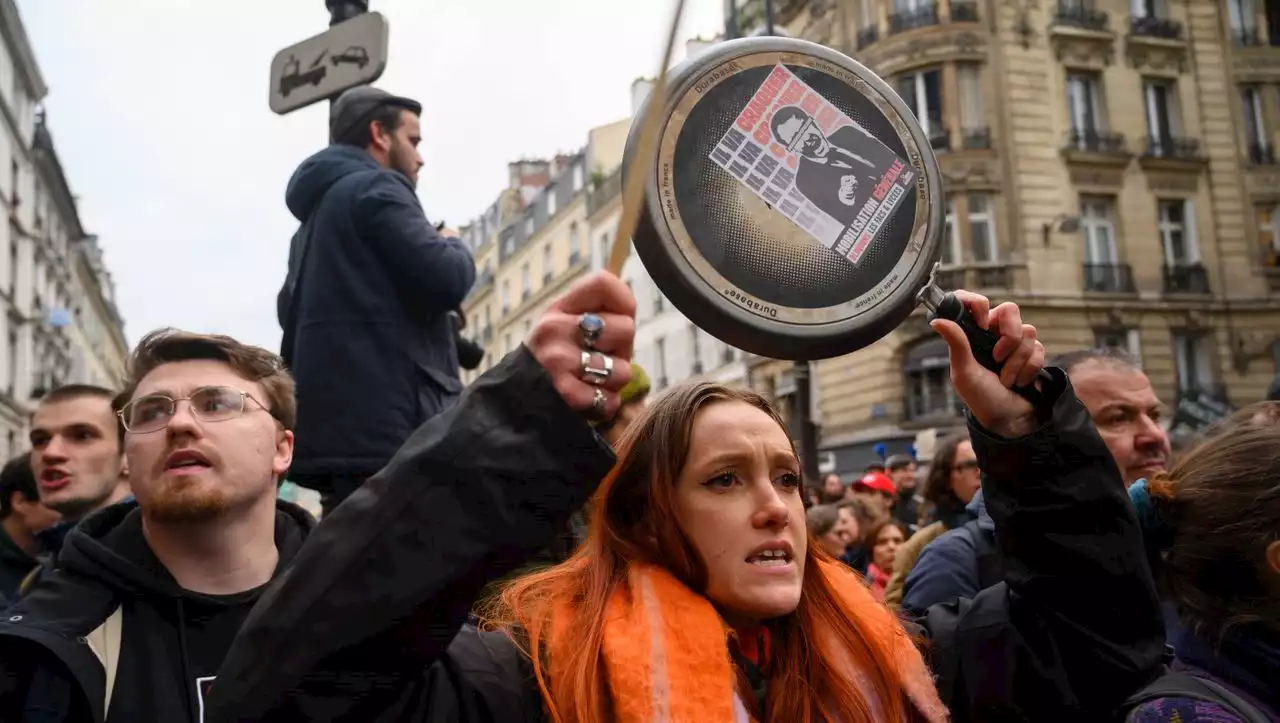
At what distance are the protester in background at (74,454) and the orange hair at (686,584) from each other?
114 inches

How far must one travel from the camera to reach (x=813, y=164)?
1.97 m

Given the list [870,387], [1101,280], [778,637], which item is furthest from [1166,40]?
[778,637]

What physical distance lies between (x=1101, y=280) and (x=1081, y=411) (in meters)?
25.6

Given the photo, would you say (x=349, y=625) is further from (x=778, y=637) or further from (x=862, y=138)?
(x=862, y=138)

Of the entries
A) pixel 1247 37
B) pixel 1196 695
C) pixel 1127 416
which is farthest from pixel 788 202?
pixel 1247 37

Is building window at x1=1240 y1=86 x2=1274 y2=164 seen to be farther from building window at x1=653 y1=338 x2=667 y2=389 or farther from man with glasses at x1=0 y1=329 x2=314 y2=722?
man with glasses at x1=0 y1=329 x2=314 y2=722

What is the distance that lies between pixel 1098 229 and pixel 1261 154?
4.82m

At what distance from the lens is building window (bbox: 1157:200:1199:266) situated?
26.5 m

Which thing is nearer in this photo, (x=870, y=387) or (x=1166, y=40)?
(x=870, y=387)

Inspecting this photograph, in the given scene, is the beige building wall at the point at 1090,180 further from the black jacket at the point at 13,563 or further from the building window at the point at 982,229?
the black jacket at the point at 13,563

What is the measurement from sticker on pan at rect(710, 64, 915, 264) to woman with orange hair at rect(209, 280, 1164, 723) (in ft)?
0.79

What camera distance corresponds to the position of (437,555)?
1540 millimetres

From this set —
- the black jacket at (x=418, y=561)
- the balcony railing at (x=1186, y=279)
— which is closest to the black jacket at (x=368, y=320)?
the black jacket at (x=418, y=561)

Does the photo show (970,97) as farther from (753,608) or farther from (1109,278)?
(753,608)
